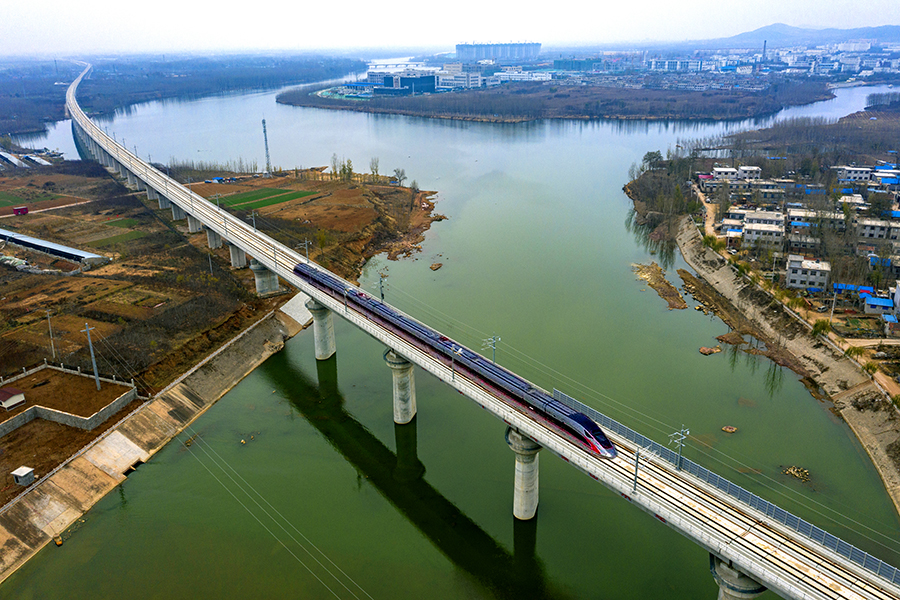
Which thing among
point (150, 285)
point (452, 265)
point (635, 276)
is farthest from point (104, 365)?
point (635, 276)

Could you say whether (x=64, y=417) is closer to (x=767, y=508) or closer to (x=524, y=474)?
(x=524, y=474)

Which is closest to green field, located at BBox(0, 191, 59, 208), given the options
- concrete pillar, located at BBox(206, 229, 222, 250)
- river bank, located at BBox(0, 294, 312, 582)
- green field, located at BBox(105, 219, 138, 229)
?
green field, located at BBox(105, 219, 138, 229)

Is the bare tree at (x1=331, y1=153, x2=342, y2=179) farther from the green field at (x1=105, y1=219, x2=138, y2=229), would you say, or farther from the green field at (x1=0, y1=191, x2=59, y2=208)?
the green field at (x1=0, y1=191, x2=59, y2=208)

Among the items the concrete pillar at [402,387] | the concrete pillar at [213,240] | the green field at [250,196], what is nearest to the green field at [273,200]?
the green field at [250,196]

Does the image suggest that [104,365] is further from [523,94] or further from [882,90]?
[882,90]

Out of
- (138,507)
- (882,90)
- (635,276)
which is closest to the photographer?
(138,507)

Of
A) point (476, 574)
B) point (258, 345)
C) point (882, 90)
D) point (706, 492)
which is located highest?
point (882, 90)
